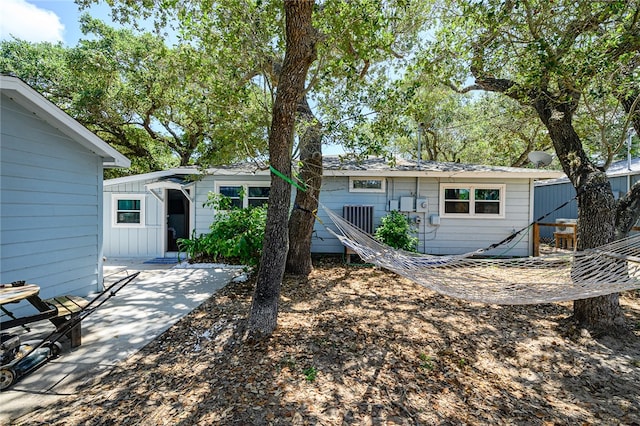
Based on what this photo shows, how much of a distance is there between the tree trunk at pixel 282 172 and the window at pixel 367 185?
4.32m

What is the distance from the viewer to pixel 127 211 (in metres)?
7.17

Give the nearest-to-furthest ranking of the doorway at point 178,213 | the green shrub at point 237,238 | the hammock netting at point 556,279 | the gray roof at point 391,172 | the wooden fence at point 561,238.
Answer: the hammock netting at point 556,279 < the green shrub at point 237,238 < the gray roof at point 391,172 < the wooden fence at point 561,238 < the doorway at point 178,213

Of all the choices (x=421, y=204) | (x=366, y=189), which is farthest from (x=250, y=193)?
(x=421, y=204)

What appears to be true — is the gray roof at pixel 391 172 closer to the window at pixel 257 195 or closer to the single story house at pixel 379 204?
the single story house at pixel 379 204

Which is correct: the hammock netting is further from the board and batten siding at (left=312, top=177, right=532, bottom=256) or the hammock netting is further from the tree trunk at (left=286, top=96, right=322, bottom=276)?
the board and batten siding at (left=312, top=177, right=532, bottom=256)

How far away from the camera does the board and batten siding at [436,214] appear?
7064 mm

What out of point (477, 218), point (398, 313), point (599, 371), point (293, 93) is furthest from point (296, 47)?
point (477, 218)

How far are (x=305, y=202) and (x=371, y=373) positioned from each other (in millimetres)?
3077

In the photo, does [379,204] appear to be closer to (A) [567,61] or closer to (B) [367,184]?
(B) [367,184]

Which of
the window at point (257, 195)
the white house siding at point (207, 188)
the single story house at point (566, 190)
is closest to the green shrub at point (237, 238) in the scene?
the window at point (257, 195)

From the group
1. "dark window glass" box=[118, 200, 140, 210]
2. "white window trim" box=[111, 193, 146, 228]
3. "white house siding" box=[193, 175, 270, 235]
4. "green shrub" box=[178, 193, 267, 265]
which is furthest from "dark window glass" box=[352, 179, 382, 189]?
"dark window glass" box=[118, 200, 140, 210]

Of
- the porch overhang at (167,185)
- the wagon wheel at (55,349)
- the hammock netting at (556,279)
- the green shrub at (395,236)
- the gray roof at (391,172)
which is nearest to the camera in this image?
the hammock netting at (556,279)

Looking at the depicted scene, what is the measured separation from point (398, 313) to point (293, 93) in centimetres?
284

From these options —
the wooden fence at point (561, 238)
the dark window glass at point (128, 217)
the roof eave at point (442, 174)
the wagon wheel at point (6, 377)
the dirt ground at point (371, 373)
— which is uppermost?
the roof eave at point (442, 174)
